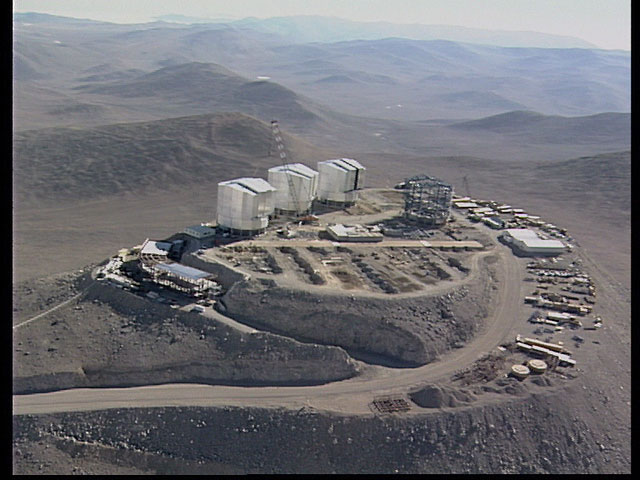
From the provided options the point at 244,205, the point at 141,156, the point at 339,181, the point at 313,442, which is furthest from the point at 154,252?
the point at 141,156

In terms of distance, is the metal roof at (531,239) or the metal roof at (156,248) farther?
the metal roof at (531,239)

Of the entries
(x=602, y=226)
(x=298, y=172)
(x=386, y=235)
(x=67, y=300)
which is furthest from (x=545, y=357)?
(x=602, y=226)

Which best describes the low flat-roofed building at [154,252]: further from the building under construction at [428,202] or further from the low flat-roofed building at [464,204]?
the low flat-roofed building at [464,204]

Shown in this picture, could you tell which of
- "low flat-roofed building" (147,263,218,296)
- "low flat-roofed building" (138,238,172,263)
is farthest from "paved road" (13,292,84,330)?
"low flat-roofed building" (147,263,218,296)

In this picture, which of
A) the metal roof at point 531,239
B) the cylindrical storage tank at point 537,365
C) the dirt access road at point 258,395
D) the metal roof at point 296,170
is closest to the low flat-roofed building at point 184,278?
the dirt access road at point 258,395

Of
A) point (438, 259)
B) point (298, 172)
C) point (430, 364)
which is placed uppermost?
point (298, 172)

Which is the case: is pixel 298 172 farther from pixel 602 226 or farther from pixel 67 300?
pixel 602 226
